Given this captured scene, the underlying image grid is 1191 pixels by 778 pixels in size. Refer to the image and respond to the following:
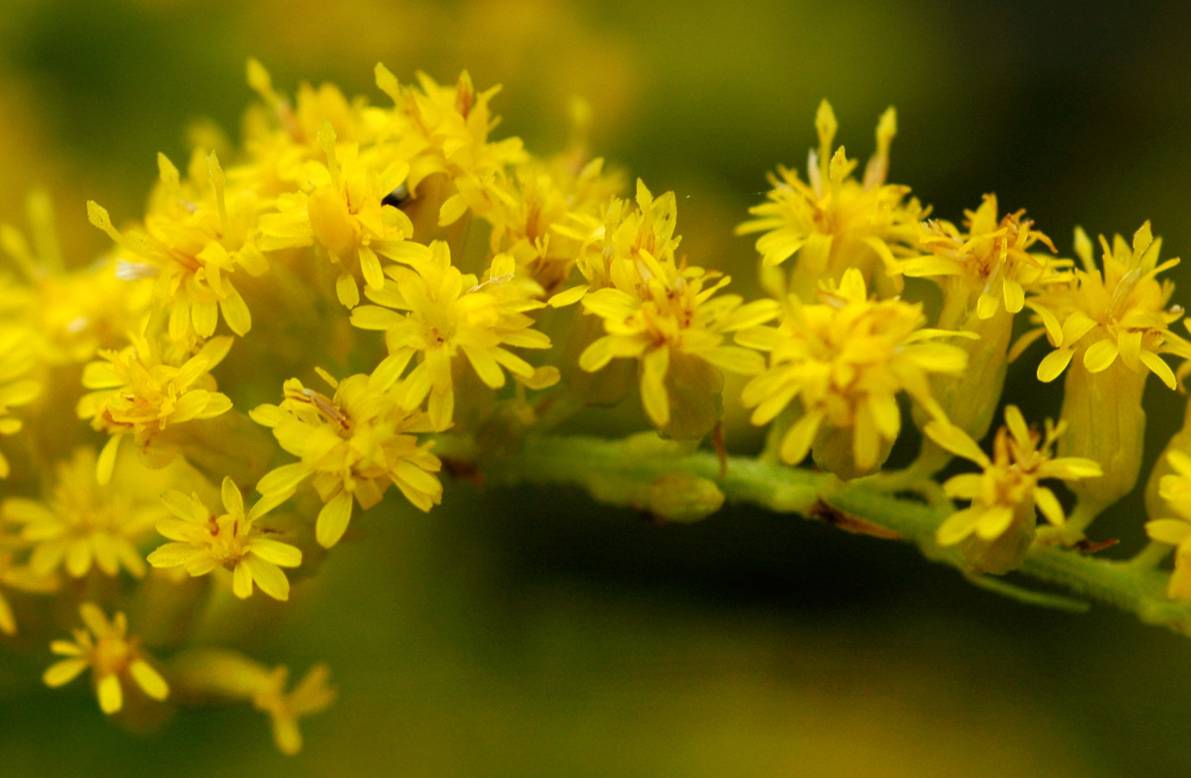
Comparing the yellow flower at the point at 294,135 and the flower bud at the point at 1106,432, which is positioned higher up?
the yellow flower at the point at 294,135

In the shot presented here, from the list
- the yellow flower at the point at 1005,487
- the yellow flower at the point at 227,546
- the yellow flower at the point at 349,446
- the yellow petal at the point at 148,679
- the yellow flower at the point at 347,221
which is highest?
the yellow flower at the point at 347,221

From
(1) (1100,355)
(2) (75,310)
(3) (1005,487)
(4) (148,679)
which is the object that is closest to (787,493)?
(3) (1005,487)

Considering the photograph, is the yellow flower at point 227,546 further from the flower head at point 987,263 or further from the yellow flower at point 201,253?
the flower head at point 987,263

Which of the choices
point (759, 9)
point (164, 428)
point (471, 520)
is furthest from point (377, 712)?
point (759, 9)

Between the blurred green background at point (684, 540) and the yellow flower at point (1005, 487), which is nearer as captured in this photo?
the yellow flower at point (1005, 487)

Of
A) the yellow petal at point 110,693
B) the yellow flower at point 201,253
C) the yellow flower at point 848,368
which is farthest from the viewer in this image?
the yellow petal at point 110,693

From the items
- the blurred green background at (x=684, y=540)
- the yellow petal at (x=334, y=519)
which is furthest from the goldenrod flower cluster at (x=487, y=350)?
the blurred green background at (x=684, y=540)

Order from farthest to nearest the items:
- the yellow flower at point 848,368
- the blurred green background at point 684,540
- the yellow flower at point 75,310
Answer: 1. the blurred green background at point 684,540
2. the yellow flower at point 75,310
3. the yellow flower at point 848,368
